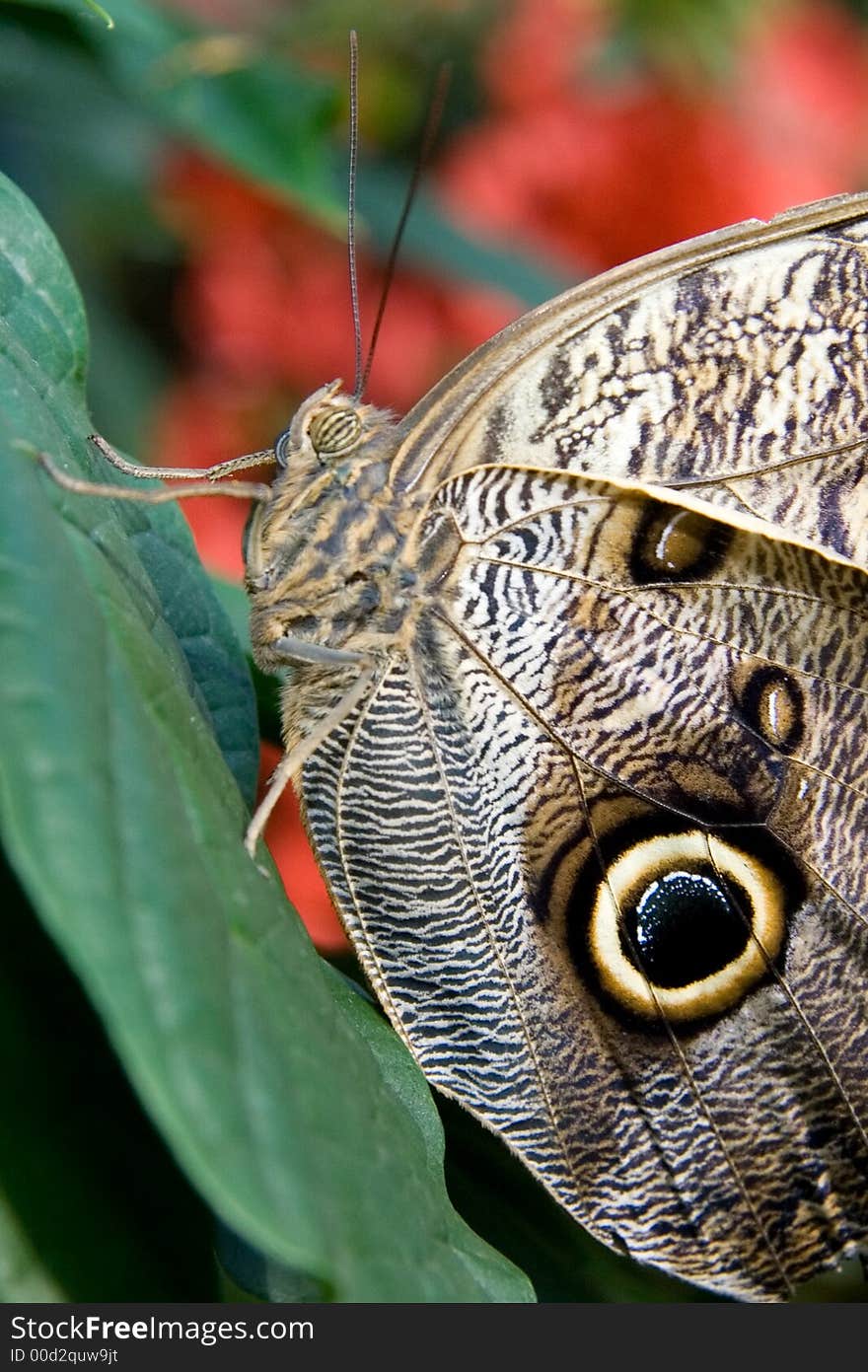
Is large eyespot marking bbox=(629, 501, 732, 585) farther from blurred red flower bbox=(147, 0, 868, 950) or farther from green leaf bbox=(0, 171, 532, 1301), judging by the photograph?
blurred red flower bbox=(147, 0, 868, 950)

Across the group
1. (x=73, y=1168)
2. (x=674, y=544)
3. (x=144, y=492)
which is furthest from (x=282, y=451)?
(x=73, y=1168)

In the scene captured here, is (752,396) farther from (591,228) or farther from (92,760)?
(591,228)

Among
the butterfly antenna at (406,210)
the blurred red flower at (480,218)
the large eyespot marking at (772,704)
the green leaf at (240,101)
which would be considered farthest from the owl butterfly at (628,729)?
the blurred red flower at (480,218)

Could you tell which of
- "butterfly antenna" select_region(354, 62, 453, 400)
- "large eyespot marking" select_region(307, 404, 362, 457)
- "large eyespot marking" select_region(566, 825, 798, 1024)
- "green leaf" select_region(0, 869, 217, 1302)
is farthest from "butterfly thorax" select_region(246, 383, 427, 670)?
"green leaf" select_region(0, 869, 217, 1302)

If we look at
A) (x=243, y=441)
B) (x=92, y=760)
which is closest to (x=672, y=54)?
(x=243, y=441)

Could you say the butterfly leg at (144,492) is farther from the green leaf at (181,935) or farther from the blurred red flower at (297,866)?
the blurred red flower at (297,866)
